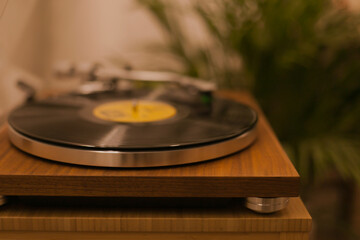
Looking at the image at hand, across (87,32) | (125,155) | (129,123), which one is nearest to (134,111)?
(129,123)

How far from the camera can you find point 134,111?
73cm

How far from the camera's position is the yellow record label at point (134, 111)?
27.3 inches

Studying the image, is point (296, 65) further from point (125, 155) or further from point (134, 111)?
point (125, 155)

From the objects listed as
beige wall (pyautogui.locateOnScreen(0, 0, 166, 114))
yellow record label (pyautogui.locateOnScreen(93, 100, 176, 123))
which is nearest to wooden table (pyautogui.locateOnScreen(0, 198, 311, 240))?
yellow record label (pyautogui.locateOnScreen(93, 100, 176, 123))

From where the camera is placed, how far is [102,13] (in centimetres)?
144

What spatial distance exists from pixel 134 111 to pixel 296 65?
0.62 meters

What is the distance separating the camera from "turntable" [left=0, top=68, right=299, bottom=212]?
1.66 feet

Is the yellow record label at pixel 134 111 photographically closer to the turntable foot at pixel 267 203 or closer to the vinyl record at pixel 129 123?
the vinyl record at pixel 129 123

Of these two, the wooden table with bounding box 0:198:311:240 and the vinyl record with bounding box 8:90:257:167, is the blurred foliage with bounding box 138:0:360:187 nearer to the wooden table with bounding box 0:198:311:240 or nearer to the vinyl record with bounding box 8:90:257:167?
the vinyl record with bounding box 8:90:257:167

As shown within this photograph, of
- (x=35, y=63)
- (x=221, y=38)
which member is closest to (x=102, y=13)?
(x=35, y=63)

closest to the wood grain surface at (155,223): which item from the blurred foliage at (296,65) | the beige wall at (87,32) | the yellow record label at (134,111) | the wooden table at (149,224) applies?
the wooden table at (149,224)

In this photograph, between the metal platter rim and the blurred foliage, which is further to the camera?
the blurred foliage

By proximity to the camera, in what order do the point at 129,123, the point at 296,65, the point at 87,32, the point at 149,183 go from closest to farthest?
the point at 149,183 → the point at 129,123 → the point at 296,65 → the point at 87,32

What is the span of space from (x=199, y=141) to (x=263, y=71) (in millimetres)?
660
